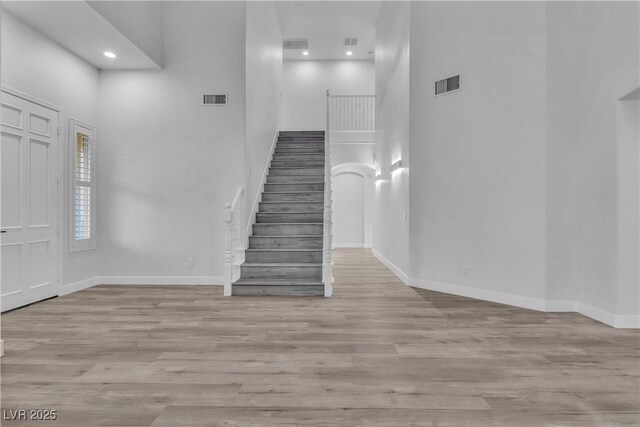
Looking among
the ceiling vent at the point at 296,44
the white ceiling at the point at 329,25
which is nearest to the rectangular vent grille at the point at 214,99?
the white ceiling at the point at 329,25

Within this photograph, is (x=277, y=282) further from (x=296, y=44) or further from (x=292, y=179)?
(x=296, y=44)

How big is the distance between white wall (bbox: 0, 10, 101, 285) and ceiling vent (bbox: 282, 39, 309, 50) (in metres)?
5.32

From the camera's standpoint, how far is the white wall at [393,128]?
6178 mm

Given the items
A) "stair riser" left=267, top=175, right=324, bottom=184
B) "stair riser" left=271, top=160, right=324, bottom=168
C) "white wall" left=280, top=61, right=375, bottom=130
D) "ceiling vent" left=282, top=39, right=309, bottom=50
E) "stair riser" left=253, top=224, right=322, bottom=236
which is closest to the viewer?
"stair riser" left=253, top=224, right=322, bottom=236

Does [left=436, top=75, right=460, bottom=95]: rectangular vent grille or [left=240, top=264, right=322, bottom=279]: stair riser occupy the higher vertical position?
[left=436, top=75, right=460, bottom=95]: rectangular vent grille

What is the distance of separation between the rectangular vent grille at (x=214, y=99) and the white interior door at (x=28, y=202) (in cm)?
195

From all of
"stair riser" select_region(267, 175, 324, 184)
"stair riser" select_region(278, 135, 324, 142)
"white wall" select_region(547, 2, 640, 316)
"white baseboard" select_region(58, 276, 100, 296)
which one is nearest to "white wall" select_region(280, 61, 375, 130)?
"stair riser" select_region(278, 135, 324, 142)

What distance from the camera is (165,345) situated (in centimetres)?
335

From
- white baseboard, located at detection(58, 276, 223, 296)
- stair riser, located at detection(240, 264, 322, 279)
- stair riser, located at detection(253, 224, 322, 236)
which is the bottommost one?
white baseboard, located at detection(58, 276, 223, 296)

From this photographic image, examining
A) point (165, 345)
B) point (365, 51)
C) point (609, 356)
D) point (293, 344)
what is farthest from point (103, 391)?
point (365, 51)

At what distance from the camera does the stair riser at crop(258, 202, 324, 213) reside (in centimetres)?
685

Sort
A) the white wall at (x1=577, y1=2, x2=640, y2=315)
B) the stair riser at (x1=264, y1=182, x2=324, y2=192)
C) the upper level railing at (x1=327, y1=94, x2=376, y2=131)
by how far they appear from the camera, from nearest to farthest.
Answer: the white wall at (x1=577, y1=2, x2=640, y2=315) → the stair riser at (x1=264, y1=182, x2=324, y2=192) → the upper level railing at (x1=327, y1=94, x2=376, y2=131)

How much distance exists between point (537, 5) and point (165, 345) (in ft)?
16.7

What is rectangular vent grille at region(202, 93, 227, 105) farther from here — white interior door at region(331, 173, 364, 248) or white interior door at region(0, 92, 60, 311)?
white interior door at region(331, 173, 364, 248)
